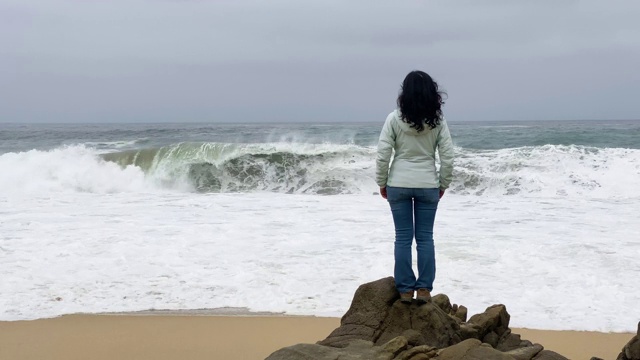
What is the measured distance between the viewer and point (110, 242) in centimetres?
817

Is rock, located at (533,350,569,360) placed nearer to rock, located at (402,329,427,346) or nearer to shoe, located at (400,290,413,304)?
rock, located at (402,329,427,346)

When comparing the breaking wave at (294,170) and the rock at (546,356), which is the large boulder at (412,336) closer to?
the rock at (546,356)

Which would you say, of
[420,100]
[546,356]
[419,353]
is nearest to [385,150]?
[420,100]

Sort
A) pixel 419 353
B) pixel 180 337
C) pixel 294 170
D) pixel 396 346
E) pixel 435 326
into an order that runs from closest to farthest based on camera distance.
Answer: pixel 419 353 → pixel 396 346 → pixel 435 326 → pixel 180 337 → pixel 294 170

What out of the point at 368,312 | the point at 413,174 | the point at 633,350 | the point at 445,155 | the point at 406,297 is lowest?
the point at 633,350

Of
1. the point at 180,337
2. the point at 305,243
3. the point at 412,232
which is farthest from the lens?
the point at 305,243

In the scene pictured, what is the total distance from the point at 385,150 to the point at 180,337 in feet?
7.31

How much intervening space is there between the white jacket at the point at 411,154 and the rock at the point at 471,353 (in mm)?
1056

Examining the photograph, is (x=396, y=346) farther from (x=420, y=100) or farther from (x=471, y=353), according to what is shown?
(x=420, y=100)

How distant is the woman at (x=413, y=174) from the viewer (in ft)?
12.9

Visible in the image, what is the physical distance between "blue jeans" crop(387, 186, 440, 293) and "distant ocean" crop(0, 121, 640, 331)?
5.12 ft

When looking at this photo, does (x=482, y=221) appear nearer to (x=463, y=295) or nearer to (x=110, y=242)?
(x=463, y=295)

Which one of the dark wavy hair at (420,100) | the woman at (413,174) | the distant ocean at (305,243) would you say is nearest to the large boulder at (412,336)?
the woman at (413,174)

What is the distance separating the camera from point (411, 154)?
4047 mm
